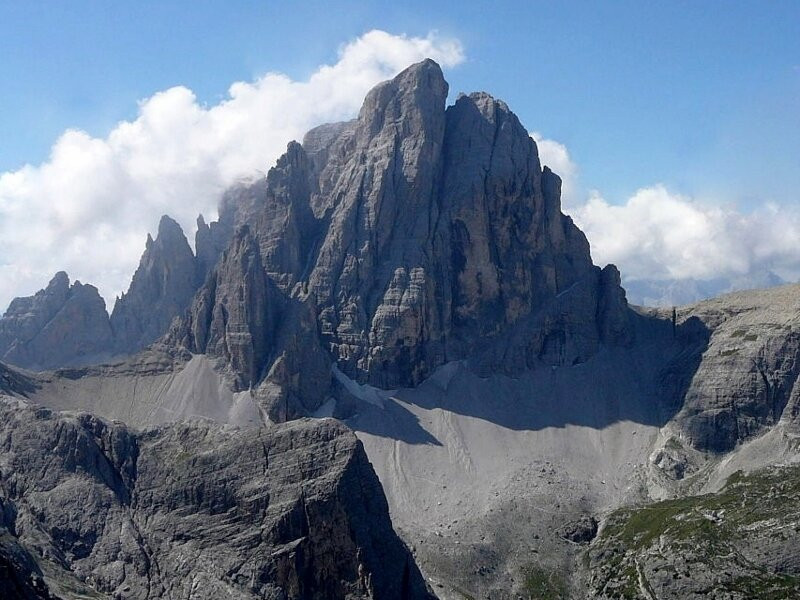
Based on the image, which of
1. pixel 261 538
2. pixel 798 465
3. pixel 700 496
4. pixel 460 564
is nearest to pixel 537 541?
pixel 460 564

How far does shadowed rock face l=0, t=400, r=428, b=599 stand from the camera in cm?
10644

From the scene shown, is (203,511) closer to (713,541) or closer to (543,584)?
(543,584)

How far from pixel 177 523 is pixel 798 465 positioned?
116418 mm

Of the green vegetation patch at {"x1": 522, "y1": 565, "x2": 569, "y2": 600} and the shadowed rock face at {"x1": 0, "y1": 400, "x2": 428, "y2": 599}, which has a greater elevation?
the shadowed rock face at {"x1": 0, "y1": 400, "x2": 428, "y2": 599}

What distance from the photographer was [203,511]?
11331 cm

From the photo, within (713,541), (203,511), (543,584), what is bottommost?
(543,584)

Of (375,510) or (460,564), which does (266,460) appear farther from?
(460,564)

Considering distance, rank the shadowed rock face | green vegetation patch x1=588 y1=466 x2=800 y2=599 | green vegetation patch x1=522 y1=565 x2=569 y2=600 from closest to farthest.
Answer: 1. the shadowed rock face
2. green vegetation patch x1=588 y1=466 x2=800 y2=599
3. green vegetation patch x1=522 y1=565 x2=569 y2=600

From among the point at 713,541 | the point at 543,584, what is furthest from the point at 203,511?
the point at 713,541

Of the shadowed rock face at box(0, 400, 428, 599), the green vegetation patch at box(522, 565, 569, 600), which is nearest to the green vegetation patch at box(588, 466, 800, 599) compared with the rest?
A: the green vegetation patch at box(522, 565, 569, 600)

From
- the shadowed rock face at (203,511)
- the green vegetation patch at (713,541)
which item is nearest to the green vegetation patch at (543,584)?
the green vegetation patch at (713,541)

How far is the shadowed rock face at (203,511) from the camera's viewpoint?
4190 inches

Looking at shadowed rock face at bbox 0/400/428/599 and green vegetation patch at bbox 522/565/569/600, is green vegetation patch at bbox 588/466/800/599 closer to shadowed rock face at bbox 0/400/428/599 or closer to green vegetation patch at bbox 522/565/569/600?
green vegetation patch at bbox 522/565/569/600

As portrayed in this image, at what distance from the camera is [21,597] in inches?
2403
